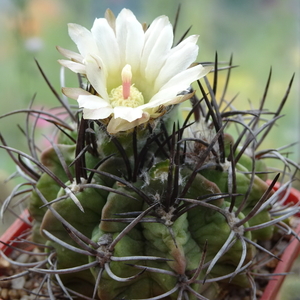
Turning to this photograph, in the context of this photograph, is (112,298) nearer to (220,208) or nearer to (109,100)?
(220,208)

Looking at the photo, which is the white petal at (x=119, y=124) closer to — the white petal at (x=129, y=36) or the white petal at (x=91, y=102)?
the white petal at (x=91, y=102)

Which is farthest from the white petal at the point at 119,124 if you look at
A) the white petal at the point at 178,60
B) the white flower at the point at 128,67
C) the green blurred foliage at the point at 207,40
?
the green blurred foliage at the point at 207,40

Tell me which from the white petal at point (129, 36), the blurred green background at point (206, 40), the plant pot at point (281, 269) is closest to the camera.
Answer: the white petal at point (129, 36)

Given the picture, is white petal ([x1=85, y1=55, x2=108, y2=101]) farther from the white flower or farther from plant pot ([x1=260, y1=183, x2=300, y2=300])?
plant pot ([x1=260, y1=183, x2=300, y2=300])

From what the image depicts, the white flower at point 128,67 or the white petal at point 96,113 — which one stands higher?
the white flower at point 128,67

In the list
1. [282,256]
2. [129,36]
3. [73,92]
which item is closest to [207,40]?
[282,256]

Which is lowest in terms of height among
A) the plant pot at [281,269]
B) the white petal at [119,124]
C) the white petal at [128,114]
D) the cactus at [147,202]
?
the plant pot at [281,269]

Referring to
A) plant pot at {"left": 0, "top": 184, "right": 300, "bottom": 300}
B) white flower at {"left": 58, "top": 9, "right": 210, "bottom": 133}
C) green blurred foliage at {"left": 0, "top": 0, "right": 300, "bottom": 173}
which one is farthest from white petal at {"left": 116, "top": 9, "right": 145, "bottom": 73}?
green blurred foliage at {"left": 0, "top": 0, "right": 300, "bottom": 173}
